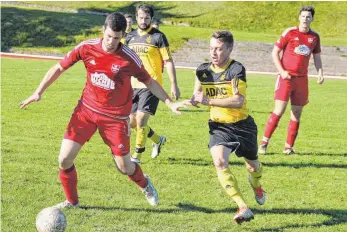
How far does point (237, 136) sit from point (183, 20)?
4653 cm

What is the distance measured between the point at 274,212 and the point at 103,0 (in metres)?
54.2

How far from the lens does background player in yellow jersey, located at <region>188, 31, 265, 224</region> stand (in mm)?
6371

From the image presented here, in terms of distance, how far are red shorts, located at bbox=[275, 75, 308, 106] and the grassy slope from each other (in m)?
29.4

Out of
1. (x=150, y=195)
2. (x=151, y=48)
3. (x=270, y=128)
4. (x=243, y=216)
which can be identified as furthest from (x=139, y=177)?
(x=270, y=128)

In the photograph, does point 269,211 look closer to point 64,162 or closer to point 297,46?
point 64,162

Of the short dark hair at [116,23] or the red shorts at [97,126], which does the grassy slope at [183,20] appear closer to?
the red shorts at [97,126]

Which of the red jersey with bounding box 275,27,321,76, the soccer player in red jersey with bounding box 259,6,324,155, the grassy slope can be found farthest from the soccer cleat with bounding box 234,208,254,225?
the grassy slope

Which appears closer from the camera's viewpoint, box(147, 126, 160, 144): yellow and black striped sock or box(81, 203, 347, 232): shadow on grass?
box(81, 203, 347, 232): shadow on grass

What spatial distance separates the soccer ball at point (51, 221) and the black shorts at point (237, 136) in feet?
6.66

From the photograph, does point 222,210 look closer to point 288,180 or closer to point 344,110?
point 288,180

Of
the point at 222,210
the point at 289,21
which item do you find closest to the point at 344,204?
the point at 222,210

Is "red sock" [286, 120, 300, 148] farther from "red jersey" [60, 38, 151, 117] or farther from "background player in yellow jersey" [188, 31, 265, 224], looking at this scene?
"red jersey" [60, 38, 151, 117]

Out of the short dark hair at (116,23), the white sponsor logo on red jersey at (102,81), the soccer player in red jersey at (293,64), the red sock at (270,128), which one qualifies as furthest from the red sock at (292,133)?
the short dark hair at (116,23)

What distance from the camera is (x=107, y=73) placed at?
6.50 meters
